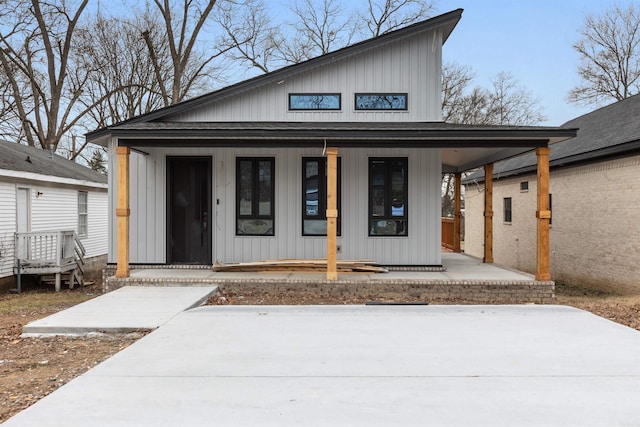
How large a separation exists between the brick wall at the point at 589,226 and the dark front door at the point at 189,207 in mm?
8774

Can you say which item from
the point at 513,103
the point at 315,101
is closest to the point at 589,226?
the point at 315,101

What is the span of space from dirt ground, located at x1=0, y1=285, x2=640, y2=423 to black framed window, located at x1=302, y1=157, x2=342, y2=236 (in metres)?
2.12

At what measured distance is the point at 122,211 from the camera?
30.3ft

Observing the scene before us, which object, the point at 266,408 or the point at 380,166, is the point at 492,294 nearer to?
the point at 380,166

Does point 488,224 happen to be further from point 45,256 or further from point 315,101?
point 45,256

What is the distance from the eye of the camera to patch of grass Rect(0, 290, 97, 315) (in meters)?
8.75

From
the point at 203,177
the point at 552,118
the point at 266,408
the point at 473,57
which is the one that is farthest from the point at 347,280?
the point at 552,118

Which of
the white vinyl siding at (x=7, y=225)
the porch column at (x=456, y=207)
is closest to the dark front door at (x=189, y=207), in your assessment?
the white vinyl siding at (x=7, y=225)

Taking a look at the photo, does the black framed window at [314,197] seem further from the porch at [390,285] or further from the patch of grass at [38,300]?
the patch of grass at [38,300]

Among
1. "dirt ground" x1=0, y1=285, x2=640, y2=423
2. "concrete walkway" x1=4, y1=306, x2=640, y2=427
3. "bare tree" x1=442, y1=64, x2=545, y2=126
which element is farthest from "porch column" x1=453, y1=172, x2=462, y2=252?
"bare tree" x1=442, y1=64, x2=545, y2=126

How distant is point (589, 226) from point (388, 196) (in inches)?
204

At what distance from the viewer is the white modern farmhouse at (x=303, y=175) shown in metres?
10.7

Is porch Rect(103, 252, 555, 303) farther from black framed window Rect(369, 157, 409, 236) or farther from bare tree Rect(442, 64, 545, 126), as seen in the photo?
bare tree Rect(442, 64, 545, 126)

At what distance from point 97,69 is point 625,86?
28840 millimetres
